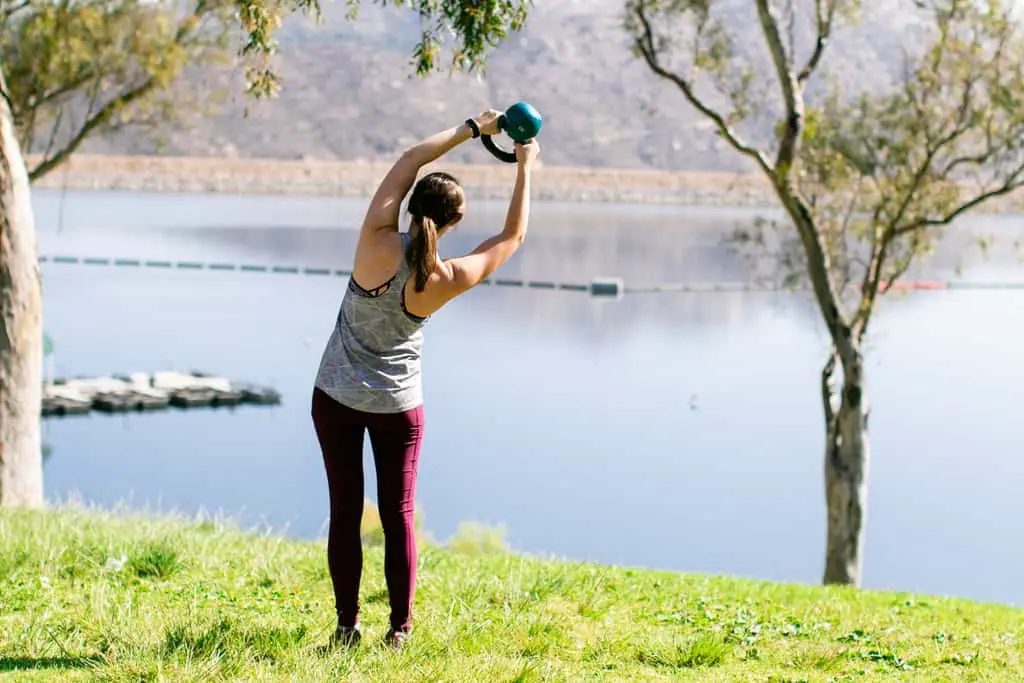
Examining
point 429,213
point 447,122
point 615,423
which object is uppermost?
point 447,122

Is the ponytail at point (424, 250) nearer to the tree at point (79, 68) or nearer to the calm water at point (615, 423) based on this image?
the tree at point (79, 68)

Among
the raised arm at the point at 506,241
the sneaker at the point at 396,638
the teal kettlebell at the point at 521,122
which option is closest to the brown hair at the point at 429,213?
the raised arm at the point at 506,241

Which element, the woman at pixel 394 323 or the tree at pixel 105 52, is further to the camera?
the tree at pixel 105 52

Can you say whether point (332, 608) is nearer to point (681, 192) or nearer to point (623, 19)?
point (623, 19)

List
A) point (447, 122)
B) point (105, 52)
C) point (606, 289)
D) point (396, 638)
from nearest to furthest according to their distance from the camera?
point (396, 638)
point (105, 52)
point (606, 289)
point (447, 122)

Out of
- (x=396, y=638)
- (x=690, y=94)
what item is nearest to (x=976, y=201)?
(x=690, y=94)

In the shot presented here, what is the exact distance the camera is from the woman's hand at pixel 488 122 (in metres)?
3.73

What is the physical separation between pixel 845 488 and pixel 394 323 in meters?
10.9

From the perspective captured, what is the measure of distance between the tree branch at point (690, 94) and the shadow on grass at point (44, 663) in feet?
31.4

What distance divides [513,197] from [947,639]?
90.1 inches

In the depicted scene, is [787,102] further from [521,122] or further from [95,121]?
[521,122]

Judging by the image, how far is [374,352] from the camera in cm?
367

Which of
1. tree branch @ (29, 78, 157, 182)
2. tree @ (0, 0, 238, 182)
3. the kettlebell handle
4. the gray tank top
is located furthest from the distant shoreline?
the gray tank top

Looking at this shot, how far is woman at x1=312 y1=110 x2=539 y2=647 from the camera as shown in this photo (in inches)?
142
